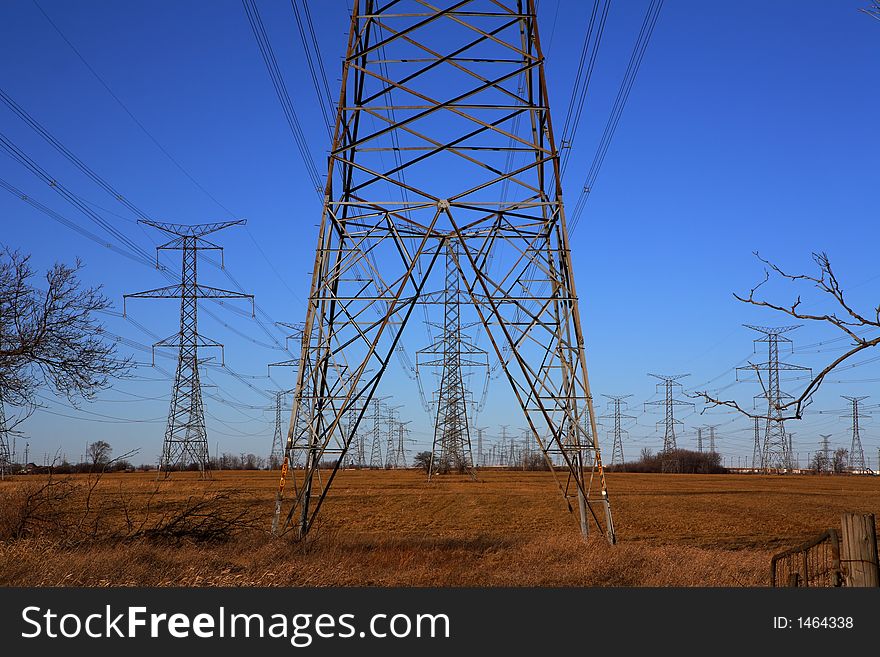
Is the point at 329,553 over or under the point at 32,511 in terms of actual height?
under

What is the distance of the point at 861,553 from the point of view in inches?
262

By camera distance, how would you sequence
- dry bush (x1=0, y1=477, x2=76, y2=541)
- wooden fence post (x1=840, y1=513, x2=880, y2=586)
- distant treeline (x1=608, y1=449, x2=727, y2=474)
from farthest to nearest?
1. distant treeline (x1=608, y1=449, x2=727, y2=474)
2. dry bush (x1=0, y1=477, x2=76, y2=541)
3. wooden fence post (x1=840, y1=513, x2=880, y2=586)

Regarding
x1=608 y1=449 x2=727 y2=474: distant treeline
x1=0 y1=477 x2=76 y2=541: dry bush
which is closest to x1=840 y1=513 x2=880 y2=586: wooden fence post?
x1=0 y1=477 x2=76 y2=541: dry bush

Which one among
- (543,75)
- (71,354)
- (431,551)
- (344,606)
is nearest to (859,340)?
(344,606)

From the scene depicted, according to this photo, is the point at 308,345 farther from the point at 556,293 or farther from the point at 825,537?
the point at 825,537

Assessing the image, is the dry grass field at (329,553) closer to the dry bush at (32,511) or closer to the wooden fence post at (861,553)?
the dry bush at (32,511)

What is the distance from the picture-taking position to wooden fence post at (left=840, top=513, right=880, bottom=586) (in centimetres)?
660

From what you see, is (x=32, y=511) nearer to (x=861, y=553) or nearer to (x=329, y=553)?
(x=329, y=553)


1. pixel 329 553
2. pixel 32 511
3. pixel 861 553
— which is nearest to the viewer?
pixel 861 553

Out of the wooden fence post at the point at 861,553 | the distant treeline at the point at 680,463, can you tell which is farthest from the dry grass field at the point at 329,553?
the distant treeline at the point at 680,463

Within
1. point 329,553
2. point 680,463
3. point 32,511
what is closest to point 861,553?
point 329,553

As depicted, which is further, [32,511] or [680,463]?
[680,463]

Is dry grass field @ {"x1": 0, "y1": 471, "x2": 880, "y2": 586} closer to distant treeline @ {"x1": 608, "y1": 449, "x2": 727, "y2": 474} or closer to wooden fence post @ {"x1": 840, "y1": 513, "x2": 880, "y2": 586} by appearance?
wooden fence post @ {"x1": 840, "y1": 513, "x2": 880, "y2": 586}

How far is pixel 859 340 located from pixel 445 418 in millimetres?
58897
